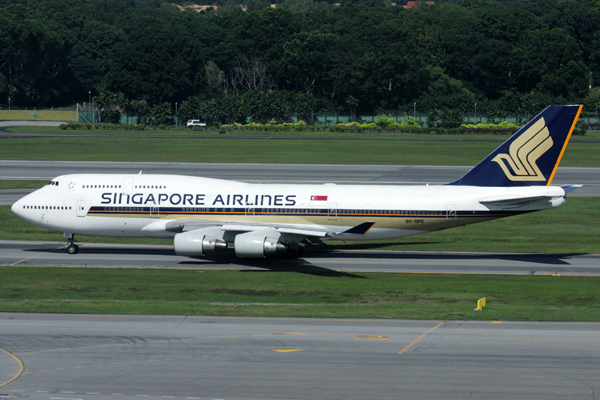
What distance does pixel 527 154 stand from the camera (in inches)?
1566

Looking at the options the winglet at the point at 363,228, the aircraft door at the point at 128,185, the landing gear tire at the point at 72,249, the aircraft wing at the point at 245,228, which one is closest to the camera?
the winglet at the point at 363,228

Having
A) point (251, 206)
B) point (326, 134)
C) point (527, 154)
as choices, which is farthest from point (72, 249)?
point (326, 134)

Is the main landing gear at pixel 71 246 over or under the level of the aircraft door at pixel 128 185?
under

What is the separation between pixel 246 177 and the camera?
74.9 metres

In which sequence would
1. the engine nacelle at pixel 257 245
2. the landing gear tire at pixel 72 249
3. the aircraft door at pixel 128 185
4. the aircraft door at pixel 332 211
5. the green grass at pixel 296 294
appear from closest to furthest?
the green grass at pixel 296 294 → the engine nacelle at pixel 257 245 → the aircraft door at pixel 332 211 → the aircraft door at pixel 128 185 → the landing gear tire at pixel 72 249

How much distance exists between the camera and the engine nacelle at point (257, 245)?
36875 mm

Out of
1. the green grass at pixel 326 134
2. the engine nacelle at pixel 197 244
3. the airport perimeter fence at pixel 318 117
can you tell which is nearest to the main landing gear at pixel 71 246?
the engine nacelle at pixel 197 244

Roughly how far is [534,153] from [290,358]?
2340 cm

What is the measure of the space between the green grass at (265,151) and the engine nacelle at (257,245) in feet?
179

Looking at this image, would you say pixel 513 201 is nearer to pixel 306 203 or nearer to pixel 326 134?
pixel 306 203

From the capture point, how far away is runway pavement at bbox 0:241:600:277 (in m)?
38.6

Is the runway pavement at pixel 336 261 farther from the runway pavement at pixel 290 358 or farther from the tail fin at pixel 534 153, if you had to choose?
the runway pavement at pixel 290 358

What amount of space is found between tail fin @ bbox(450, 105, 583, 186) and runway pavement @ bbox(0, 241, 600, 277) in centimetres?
486

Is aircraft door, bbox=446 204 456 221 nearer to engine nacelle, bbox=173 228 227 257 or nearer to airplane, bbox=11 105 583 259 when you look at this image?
airplane, bbox=11 105 583 259
